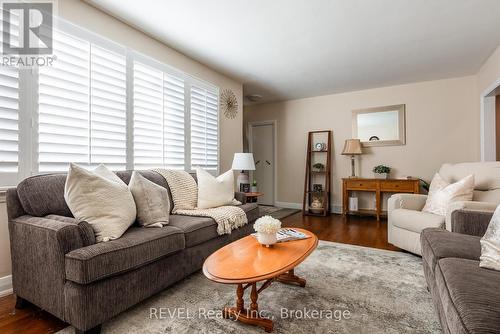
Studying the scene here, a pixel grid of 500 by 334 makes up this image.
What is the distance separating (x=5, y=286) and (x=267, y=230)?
1.96 metres

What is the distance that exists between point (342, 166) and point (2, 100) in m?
4.87

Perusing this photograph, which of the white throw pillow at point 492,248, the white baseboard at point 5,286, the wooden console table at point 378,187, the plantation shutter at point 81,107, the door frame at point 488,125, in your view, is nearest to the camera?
the white throw pillow at point 492,248

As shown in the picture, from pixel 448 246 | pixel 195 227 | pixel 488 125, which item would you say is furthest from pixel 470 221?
pixel 488 125

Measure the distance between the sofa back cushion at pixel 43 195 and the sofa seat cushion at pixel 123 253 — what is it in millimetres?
508

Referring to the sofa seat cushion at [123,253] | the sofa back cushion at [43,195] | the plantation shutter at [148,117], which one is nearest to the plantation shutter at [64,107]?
the sofa back cushion at [43,195]

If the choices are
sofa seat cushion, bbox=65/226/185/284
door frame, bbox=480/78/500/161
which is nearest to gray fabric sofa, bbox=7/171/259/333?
sofa seat cushion, bbox=65/226/185/284

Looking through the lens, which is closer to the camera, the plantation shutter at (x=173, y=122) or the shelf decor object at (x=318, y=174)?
the plantation shutter at (x=173, y=122)

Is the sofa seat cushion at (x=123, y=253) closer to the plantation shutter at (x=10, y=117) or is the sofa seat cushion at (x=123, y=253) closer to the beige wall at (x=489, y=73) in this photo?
the plantation shutter at (x=10, y=117)

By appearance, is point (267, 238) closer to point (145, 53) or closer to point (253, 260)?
point (253, 260)

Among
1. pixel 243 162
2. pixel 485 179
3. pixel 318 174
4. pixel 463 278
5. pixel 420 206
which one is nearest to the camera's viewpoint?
pixel 463 278

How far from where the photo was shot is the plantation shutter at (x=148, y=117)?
2.78 metres

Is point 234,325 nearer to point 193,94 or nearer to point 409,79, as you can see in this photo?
point 193,94

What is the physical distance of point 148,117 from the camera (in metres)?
2.89

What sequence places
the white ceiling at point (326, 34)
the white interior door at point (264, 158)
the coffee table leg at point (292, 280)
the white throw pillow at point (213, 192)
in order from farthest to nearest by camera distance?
the white interior door at point (264, 158) → the white throw pillow at point (213, 192) → the white ceiling at point (326, 34) → the coffee table leg at point (292, 280)
